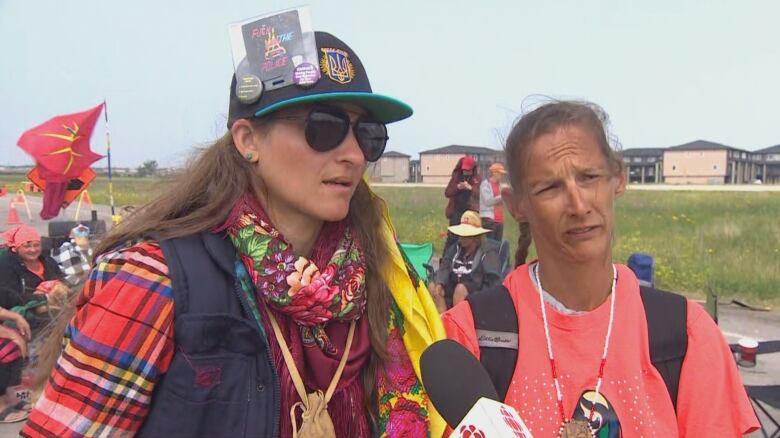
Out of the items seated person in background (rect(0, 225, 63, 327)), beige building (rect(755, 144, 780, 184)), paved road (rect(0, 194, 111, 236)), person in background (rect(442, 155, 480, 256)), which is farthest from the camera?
beige building (rect(755, 144, 780, 184))

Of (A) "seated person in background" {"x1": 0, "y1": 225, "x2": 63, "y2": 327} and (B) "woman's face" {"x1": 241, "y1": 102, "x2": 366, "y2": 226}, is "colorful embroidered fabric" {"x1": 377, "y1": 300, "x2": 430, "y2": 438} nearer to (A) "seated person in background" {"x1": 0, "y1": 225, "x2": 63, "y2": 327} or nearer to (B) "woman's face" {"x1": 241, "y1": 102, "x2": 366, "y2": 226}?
(B) "woman's face" {"x1": 241, "y1": 102, "x2": 366, "y2": 226}

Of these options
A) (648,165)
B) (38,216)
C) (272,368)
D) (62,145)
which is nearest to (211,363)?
(272,368)

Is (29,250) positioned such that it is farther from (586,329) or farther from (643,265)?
(586,329)

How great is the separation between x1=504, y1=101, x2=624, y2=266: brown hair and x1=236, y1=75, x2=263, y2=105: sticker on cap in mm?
731

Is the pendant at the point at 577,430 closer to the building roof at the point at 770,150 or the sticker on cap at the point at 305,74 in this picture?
the sticker on cap at the point at 305,74

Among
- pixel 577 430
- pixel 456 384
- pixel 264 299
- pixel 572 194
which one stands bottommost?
pixel 577 430

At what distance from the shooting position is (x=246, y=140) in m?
1.63

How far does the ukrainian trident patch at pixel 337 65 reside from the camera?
1.56 m

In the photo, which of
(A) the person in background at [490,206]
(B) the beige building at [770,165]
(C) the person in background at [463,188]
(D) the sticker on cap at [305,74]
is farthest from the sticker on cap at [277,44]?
(B) the beige building at [770,165]

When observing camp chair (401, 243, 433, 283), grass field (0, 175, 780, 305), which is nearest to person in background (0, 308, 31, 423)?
grass field (0, 175, 780, 305)

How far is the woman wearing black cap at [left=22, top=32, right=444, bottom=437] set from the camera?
1.30 metres

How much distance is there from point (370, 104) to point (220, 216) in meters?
0.51

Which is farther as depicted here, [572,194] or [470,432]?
[572,194]

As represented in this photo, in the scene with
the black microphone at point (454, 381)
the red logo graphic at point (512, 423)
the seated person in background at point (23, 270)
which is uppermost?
the red logo graphic at point (512, 423)
